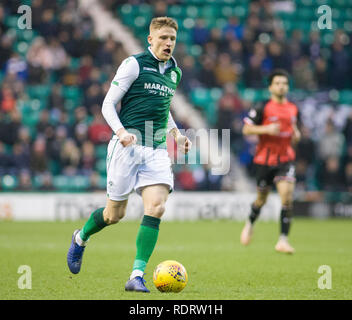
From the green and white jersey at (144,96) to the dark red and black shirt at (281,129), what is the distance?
4.08 metres

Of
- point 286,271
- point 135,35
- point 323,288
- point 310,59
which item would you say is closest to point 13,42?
point 135,35

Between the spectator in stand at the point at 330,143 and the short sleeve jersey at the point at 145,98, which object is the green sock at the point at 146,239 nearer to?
the short sleeve jersey at the point at 145,98

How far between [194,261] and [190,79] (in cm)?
1106

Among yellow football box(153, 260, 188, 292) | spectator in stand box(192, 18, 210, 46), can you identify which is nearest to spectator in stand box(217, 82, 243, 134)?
spectator in stand box(192, 18, 210, 46)

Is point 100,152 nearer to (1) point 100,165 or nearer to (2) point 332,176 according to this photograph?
(1) point 100,165

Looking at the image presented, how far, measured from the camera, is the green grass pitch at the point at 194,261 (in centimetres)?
635

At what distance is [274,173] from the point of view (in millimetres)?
10836

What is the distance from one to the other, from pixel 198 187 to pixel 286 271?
31.2 ft

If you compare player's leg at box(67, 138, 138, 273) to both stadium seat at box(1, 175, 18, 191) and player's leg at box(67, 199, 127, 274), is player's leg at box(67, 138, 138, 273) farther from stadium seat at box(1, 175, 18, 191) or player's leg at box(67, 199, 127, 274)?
stadium seat at box(1, 175, 18, 191)

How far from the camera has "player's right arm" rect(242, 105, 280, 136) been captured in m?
10.3

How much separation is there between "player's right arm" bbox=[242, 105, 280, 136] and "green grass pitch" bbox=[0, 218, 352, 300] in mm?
1708

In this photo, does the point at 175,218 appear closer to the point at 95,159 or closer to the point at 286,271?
the point at 95,159

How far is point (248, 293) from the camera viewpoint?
6.32m
